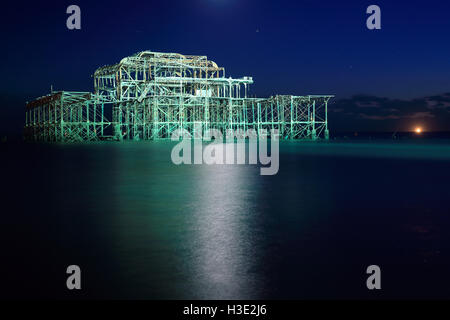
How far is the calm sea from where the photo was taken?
16.6 feet

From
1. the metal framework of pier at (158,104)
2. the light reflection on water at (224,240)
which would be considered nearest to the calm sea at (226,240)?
the light reflection on water at (224,240)

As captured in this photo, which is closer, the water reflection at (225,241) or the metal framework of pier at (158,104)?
the water reflection at (225,241)

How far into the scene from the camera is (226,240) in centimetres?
703

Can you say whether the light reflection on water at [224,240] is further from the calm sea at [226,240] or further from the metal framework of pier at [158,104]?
the metal framework of pier at [158,104]

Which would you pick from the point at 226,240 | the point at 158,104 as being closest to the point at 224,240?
the point at 226,240

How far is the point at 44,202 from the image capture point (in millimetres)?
10930

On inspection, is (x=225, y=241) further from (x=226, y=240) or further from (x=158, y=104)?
(x=158, y=104)

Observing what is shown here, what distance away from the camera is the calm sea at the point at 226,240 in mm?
5066

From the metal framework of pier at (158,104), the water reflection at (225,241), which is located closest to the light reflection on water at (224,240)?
the water reflection at (225,241)

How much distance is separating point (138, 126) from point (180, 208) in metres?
62.1

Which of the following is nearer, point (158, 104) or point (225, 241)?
point (225, 241)

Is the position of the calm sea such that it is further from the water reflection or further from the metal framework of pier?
the metal framework of pier

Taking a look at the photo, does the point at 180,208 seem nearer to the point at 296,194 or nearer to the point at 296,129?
the point at 296,194

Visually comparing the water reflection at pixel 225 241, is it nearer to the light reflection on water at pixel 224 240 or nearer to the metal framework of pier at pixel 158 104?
the light reflection on water at pixel 224 240
